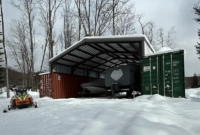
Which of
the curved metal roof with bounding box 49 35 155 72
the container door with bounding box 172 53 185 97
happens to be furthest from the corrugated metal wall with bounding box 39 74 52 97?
the container door with bounding box 172 53 185 97

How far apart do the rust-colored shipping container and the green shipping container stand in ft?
26.2

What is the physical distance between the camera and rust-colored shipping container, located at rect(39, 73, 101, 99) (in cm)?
1532

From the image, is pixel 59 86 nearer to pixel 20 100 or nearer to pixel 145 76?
pixel 20 100

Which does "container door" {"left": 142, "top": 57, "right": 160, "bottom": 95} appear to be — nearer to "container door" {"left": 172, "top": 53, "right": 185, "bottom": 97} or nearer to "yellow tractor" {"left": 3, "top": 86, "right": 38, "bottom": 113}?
"container door" {"left": 172, "top": 53, "right": 185, "bottom": 97}

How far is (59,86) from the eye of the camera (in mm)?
15945

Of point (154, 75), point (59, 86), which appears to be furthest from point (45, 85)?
point (154, 75)

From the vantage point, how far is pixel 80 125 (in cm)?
422

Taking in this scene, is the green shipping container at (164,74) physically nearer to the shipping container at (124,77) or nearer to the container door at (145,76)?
the container door at (145,76)

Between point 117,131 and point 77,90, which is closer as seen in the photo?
point 117,131

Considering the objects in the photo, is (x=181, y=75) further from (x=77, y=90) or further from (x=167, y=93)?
(x=77, y=90)

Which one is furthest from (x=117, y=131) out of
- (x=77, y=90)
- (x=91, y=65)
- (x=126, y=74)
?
(x=91, y=65)

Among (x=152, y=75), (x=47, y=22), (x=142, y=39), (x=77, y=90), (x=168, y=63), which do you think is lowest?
(x=77, y=90)

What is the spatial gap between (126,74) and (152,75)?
10.9 feet

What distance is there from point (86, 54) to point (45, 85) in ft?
15.9
